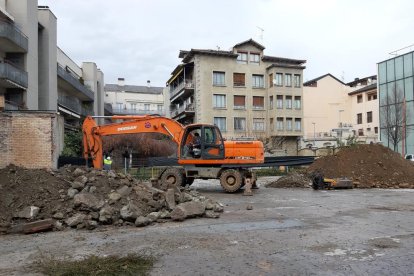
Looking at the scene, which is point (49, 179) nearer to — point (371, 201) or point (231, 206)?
point (231, 206)

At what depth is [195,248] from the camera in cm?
813

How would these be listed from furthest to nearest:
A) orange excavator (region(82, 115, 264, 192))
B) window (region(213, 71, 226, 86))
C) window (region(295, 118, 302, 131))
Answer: window (region(295, 118, 302, 131)), window (region(213, 71, 226, 86)), orange excavator (region(82, 115, 264, 192))

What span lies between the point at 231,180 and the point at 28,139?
9.03 metres

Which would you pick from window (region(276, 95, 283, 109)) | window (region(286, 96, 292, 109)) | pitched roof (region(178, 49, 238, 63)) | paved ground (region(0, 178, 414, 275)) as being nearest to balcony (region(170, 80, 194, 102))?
pitched roof (region(178, 49, 238, 63))

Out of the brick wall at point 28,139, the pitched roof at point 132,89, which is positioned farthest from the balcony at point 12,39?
the pitched roof at point 132,89

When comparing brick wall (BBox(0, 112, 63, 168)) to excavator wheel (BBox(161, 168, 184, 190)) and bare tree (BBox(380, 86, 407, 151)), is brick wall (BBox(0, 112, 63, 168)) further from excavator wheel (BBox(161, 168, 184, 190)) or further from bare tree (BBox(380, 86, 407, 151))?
bare tree (BBox(380, 86, 407, 151))

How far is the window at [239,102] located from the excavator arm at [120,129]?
38.3 m

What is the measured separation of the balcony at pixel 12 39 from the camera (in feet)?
99.4

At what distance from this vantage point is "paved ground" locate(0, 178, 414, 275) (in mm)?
6793

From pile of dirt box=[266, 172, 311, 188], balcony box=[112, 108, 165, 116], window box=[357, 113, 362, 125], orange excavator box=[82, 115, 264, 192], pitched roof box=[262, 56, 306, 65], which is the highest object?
pitched roof box=[262, 56, 306, 65]

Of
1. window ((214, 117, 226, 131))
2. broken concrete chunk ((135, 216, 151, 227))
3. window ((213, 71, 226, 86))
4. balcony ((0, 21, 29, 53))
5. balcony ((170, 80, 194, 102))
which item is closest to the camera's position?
broken concrete chunk ((135, 216, 151, 227))

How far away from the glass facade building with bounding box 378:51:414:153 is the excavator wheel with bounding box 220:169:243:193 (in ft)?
121

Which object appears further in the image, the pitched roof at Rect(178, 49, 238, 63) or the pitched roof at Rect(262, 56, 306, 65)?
the pitched roof at Rect(262, 56, 306, 65)

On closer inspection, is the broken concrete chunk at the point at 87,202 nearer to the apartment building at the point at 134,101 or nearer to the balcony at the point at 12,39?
the balcony at the point at 12,39
